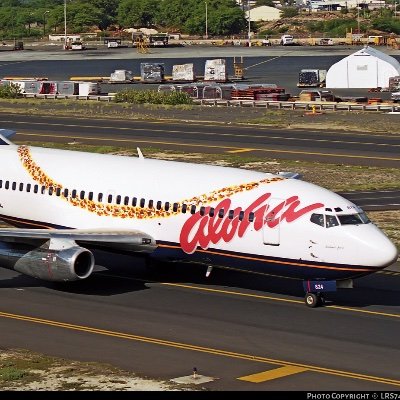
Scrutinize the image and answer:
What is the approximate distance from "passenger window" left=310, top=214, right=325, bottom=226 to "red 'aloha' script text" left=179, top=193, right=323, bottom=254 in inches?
13.0

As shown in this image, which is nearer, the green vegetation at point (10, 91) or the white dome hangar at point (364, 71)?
the green vegetation at point (10, 91)

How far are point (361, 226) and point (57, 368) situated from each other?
41.8 ft

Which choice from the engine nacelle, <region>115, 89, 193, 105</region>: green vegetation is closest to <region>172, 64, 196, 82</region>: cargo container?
<region>115, 89, 193, 105</region>: green vegetation

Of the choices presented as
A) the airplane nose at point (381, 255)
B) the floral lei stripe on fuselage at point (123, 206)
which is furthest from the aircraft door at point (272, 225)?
the airplane nose at point (381, 255)

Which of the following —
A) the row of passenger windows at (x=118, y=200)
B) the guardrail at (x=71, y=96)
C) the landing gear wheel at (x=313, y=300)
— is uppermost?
the guardrail at (x=71, y=96)

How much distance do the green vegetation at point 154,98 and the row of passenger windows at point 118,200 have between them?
88203mm

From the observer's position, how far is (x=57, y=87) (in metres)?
158

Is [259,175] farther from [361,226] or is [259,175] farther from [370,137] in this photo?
[370,137]

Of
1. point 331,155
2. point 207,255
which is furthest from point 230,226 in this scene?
point 331,155

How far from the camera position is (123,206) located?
48.7 m

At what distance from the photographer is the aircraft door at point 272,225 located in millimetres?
43906

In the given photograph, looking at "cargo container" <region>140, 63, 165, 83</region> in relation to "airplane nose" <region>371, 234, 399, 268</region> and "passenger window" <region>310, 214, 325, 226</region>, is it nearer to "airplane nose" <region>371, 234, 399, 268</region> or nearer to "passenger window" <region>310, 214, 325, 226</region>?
"passenger window" <region>310, 214, 325, 226</region>

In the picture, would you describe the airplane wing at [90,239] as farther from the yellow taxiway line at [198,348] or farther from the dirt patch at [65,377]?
the dirt patch at [65,377]

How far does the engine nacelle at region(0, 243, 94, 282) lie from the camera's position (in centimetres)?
4594
